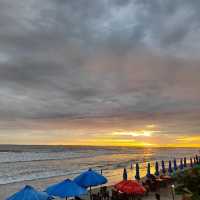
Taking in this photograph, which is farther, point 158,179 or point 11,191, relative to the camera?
point 11,191

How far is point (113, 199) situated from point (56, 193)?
272 inches

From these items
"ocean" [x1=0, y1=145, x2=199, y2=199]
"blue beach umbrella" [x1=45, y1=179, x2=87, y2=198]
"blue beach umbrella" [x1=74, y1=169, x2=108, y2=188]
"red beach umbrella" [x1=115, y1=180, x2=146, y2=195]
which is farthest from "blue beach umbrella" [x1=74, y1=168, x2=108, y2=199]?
"ocean" [x1=0, y1=145, x2=199, y2=199]

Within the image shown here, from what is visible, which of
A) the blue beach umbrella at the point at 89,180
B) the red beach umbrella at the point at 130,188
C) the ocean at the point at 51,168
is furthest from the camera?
the ocean at the point at 51,168

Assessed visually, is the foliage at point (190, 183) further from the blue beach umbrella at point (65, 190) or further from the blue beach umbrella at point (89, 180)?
the blue beach umbrella at point (89, 180)

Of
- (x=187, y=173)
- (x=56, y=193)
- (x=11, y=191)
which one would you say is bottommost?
(x=11, y=191)

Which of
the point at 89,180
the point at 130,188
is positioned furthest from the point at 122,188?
the point at 89,180

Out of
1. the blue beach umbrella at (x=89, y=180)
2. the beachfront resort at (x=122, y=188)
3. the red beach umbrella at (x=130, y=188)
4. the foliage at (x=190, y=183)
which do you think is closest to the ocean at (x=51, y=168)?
the beachfront resort at (x=122, y=188)

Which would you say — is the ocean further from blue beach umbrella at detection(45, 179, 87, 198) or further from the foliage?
the foliage

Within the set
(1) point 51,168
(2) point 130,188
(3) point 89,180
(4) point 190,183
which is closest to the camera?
(4) point 190,183

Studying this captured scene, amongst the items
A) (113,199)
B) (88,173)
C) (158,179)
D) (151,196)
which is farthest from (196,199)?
(158,179)

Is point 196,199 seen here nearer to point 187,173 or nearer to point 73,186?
point 187,173

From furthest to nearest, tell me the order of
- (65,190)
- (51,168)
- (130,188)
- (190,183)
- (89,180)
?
1. (51,168)
2. (89,180)
3. (130,188)
4. (65,190)
5. (190,183)

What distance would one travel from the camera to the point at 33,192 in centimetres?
1048

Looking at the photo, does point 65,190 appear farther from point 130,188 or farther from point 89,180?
point 130,188
